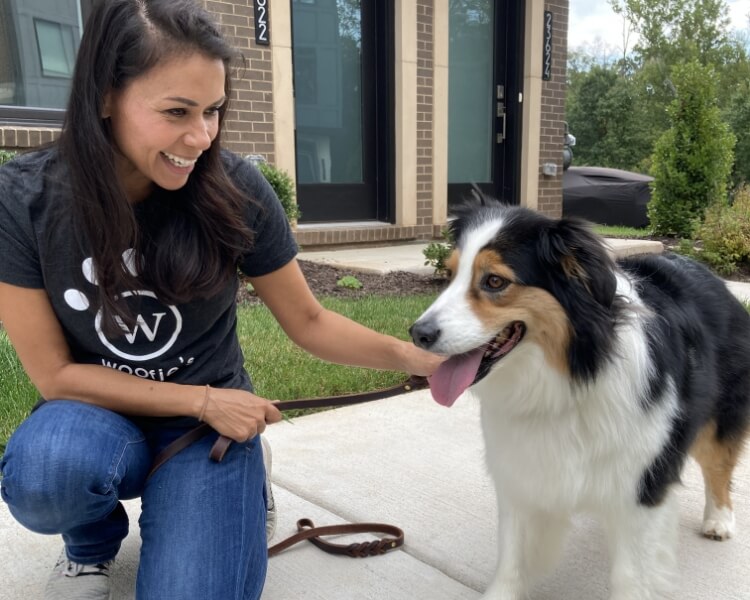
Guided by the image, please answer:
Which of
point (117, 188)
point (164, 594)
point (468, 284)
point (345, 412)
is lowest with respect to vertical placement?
point (345, 412)

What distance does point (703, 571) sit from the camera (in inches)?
97.7

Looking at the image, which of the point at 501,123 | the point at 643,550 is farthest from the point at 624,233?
the point at 643,550

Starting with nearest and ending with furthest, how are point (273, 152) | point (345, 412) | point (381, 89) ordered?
point (345, 412) < point (273, 152) < point (381, 89)

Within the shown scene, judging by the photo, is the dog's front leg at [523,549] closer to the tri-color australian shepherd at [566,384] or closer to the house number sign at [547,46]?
the tri-color australian shepherd at [566,384]

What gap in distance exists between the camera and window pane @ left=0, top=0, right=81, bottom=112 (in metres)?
6.88

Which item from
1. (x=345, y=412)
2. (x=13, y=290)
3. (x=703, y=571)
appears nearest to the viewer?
(x=13, y=290)

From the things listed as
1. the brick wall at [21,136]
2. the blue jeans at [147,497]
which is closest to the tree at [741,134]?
the brick wall at [21,136]

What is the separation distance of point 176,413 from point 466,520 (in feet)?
4.36

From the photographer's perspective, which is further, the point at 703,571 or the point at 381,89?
the point at 381,89

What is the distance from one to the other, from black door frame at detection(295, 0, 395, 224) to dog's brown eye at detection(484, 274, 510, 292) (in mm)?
6967

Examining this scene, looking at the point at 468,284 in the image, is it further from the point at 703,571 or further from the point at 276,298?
the point at 703,571

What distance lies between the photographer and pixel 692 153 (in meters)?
10.6

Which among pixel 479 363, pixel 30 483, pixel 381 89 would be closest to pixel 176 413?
pixel 30 483

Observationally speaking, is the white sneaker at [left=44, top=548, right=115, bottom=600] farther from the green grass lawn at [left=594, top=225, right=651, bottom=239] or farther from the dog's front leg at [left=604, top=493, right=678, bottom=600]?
the green grass lawn at [left=594, top=225, right=651, bottom=239]
